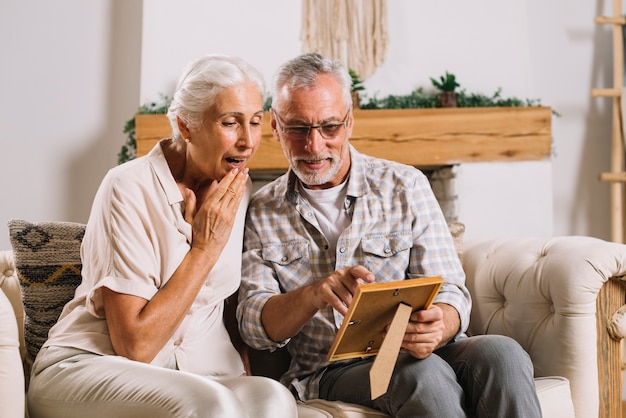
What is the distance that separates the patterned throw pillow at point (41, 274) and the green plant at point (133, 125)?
1.87 meters

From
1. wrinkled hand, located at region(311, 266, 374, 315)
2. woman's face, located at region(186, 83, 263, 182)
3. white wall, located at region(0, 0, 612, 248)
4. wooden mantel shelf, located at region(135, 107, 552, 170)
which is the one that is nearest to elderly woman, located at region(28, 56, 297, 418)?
woman's face, located at region(186, 83, 263, 182)

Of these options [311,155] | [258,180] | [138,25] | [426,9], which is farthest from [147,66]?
[311,155]

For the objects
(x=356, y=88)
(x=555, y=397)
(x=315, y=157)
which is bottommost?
(x=555, y=397)

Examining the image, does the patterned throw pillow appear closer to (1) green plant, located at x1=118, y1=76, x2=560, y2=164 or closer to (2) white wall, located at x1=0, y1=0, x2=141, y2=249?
(1) green plant, located at x1=118, y1=76, x2=560, y2=164

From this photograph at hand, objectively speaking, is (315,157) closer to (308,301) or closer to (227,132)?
(227,132)

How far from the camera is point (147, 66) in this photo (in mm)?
3818

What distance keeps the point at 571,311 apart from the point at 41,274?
1.24 metres

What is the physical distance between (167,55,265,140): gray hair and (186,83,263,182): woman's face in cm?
1

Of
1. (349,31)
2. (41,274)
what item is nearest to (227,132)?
(41,274)

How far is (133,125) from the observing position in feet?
12.6

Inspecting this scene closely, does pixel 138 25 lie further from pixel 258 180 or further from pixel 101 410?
pixel 101 410

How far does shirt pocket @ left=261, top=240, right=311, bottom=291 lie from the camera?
187cm

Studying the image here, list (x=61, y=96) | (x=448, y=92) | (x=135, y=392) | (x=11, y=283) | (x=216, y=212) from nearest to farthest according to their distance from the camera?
(x=135, y=392)
(x=216, y=212)
(x=11, y=283)
(x=448, y=92)
(x=61, y=96)

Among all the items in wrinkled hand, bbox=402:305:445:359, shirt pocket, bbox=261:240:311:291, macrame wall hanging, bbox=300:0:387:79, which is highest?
macrame wall hanging, bbox=300:0:387:79
